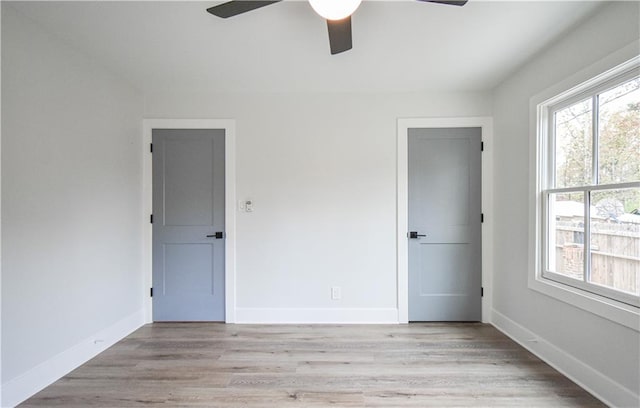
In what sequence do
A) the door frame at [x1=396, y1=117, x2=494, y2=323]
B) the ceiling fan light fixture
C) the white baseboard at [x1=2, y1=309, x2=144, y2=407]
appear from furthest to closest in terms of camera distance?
the door frame at [x1=396, y1=117, x2=494, y2=323], the white baseboard at [x1=2, y1=309, x2=144, y2=407], the ceiling fan light fixture

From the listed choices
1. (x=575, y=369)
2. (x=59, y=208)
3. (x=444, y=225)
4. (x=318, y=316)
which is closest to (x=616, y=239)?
(x=575, y=369)

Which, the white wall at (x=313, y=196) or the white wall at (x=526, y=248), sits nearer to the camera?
the white wall at (x=526, y=248)

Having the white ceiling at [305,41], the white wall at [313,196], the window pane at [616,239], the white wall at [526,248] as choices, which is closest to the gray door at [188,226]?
the white wall at [313,196]

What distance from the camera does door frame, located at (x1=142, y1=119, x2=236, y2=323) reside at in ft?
9.55

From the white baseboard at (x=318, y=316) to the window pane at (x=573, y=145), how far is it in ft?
6.17

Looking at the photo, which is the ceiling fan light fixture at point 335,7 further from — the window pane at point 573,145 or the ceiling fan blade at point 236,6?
the window pane at point 573,145

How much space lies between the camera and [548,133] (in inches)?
88.7

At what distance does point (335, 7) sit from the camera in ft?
4.35

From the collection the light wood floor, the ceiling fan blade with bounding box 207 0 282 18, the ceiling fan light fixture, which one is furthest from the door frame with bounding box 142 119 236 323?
the ceiling fan light fixture

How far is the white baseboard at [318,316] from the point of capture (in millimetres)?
2910

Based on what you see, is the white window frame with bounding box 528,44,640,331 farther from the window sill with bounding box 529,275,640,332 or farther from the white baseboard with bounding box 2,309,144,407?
the white baseboard with bounding box 2,309,144,407

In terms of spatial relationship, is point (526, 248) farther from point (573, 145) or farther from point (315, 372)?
point (315, 372)

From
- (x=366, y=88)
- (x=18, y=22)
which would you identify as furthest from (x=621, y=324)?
(x=18, y=22)

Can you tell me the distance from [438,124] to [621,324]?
80.4 inches
